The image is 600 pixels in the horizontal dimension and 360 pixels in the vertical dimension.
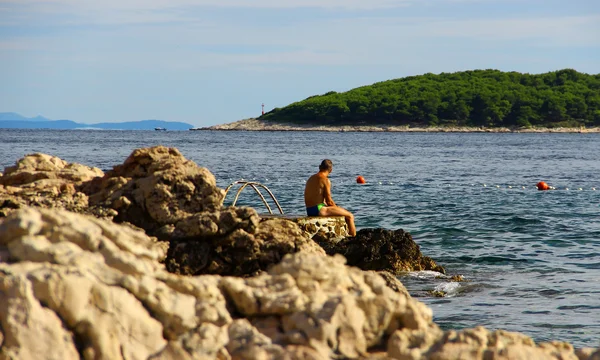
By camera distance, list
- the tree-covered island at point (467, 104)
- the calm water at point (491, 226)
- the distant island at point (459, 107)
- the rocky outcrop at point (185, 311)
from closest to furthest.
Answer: the rocky outcrop at point (185, 311) < the calm water at point (491, 226) < the distant island at point (459, 107) < the tree-covered island at point (467, 104)

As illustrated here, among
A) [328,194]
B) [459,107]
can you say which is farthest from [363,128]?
[328,194]

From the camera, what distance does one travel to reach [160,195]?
7.48m

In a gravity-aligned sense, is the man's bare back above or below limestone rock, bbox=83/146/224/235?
below

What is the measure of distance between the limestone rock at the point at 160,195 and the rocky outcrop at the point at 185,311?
2.34 metres

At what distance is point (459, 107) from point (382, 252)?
124 m

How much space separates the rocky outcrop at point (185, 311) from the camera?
4.34m

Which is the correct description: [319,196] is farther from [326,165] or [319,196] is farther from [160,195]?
[160,195]

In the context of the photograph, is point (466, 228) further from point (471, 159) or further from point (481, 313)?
point (471, 159)

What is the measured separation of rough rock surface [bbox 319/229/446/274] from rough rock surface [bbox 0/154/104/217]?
4.04 m

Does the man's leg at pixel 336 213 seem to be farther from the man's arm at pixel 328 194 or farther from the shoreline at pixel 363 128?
the shoreline at pixel 363 128

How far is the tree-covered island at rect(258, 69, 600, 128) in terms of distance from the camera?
5037 inches

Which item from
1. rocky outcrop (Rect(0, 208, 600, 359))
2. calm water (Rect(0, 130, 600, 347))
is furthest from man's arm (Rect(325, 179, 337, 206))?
rocky outcrop (Rect(0, 208, 600, 359))

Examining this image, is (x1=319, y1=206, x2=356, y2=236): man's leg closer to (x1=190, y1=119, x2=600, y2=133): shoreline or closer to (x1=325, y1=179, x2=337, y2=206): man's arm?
(x1=325, y1=179, x2=337, y2=206): man's arm

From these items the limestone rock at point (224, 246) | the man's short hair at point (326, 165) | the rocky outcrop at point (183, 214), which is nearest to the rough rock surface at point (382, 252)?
the man's short hair at point (326, 165)
